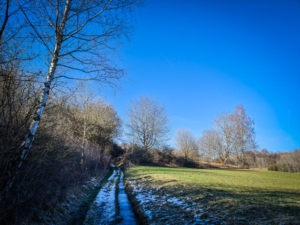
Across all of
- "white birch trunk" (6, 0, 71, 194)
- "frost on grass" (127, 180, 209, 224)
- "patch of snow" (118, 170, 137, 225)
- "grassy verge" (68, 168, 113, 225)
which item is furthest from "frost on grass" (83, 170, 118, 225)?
"white birch trunk" (6, 0, 71, 194)

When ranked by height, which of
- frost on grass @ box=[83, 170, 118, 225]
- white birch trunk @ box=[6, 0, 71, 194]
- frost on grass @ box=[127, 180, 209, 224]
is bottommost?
frost on grass @ box=[83, 170, 118, 225]

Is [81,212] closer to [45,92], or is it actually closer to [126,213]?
[126,213]

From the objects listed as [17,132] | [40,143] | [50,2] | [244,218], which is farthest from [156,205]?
[50,2]

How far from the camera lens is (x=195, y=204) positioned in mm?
6301

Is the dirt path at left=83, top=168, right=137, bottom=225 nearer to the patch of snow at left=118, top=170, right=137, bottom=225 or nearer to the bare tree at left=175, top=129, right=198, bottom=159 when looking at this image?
the patch of snow at left=118, top=170, right=137, bottom=225

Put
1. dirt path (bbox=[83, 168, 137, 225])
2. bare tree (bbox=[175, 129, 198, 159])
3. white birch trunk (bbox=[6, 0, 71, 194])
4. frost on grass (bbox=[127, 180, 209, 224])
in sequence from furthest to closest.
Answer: bare tree (bbox=[175, 129, 198, 159])
dirt path (bbox=[83, 168, 137, 225])
frost on grass (bbox=[127, 180, 209, 224])
white birch trunk (bbox=[6, 0, 71, 194])

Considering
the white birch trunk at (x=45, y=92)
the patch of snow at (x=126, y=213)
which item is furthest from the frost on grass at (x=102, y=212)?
the white birch trunk at (x=45, y=92)

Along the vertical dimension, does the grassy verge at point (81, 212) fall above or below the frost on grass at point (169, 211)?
below

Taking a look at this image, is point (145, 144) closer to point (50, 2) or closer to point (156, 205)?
point (156, 205)

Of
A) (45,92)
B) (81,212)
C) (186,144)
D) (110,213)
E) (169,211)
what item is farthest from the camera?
(186,144)

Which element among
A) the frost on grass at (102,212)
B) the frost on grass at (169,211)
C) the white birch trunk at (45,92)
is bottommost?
the frost on grass at (102,212)

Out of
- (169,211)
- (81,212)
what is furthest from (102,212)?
(169,211)

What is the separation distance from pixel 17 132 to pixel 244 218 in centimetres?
636

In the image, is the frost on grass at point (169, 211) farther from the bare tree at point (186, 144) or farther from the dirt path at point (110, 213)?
the bare tree at point (186, 144)
